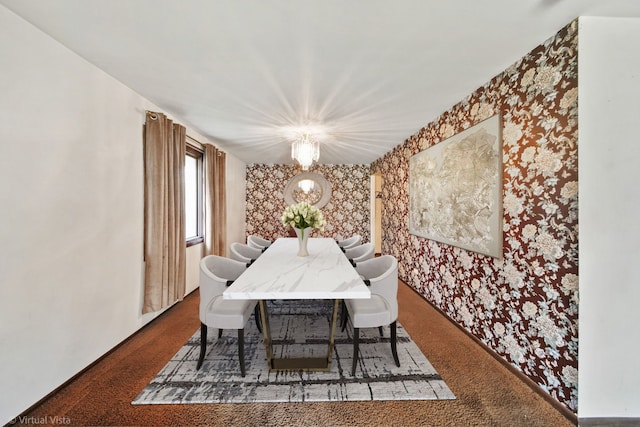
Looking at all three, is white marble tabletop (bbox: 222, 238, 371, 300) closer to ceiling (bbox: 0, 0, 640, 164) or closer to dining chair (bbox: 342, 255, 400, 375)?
dining chair (bbox: 342, 255, 400, 375)

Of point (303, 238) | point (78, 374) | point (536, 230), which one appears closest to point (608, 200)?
point (536, 230)

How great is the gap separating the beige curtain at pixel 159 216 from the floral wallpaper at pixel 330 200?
359cm

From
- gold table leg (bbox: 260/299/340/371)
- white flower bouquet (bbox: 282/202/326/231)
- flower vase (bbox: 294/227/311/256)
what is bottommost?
gold table leg (bbox: 260/299/340/371)

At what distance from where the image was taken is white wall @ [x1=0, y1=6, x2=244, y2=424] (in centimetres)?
151

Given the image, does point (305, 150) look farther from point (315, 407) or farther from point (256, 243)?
point (315, 407)

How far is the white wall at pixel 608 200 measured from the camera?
4.96ft

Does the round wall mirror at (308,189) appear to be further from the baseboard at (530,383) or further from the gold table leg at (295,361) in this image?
the gold table leg at (295,361)

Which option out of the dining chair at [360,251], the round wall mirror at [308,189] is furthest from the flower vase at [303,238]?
the round wall mirror at [308,189]

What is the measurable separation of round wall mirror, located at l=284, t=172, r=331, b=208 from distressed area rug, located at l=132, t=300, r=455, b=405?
4.24 metres

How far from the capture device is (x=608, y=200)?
151 centimetres

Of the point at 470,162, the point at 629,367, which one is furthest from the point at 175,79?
the point at 629,367

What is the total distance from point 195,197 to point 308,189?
2.92m

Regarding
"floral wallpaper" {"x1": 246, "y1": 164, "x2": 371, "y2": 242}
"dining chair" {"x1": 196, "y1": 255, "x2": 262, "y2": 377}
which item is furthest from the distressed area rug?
"floral wallpaper" {"x1": 246, "y1": 164, "x2": 371, "y2": 242}

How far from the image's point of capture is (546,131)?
1.72 m
